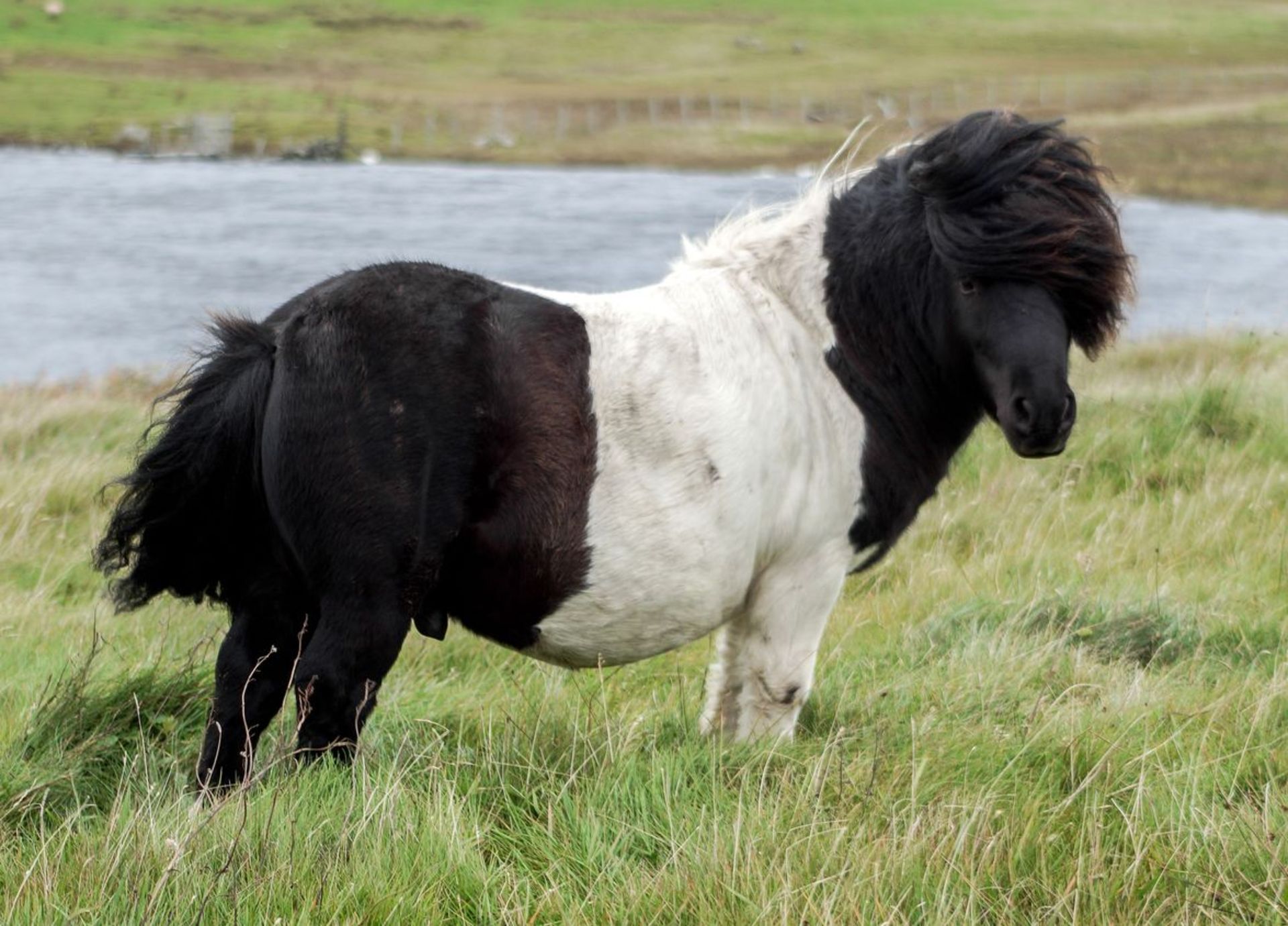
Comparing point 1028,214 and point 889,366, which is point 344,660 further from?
point 1028,214

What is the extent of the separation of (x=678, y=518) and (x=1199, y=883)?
158cm

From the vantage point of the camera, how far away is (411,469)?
3471 millimetres

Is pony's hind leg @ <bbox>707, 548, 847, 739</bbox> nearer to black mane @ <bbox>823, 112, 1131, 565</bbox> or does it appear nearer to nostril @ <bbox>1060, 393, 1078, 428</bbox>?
black mane @ <bbox>823, 112, 1131, 565</bbox>

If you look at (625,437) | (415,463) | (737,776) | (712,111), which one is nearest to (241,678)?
Answer: (415,463)

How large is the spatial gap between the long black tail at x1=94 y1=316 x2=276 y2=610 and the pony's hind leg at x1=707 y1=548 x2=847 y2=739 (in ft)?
4.89

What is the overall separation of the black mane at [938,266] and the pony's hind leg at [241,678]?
1702 mm

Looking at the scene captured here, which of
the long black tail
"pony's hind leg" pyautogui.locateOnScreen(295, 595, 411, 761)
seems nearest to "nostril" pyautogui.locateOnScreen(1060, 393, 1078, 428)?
"pony's hind leg" pyautogui.locateOnScreen(295, 595, 411, 761)

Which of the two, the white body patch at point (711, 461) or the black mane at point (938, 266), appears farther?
the black mane at point (938, 266)

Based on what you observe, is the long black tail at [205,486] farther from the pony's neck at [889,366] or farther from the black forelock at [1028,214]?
the black forelock at [1028,214]

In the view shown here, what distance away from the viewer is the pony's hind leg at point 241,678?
371 centimetres

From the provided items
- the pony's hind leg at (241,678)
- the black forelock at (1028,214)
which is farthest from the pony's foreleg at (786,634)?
the pony's hind leg at (241,678)

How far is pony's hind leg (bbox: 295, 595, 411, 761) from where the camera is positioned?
3465 mm

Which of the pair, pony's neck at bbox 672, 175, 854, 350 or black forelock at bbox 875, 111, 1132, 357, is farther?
pony's neck at bbox 672, 175, 854, 350

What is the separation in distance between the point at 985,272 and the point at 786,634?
4.02 feet
